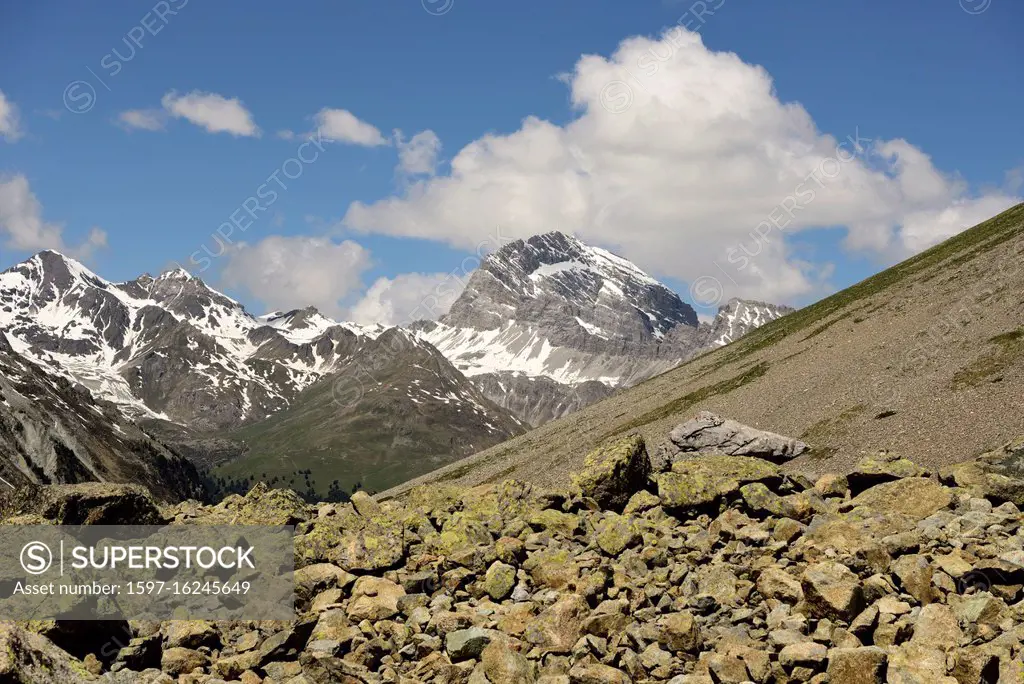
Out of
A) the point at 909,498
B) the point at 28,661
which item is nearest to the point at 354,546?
the point at 28,661

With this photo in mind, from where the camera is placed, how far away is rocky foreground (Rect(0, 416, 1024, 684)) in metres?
18.1

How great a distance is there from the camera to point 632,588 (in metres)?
23.8

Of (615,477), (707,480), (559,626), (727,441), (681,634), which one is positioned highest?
(727,441)

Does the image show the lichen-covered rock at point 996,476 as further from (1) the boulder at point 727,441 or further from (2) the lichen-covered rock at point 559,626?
(1) the boulder at point 727,441

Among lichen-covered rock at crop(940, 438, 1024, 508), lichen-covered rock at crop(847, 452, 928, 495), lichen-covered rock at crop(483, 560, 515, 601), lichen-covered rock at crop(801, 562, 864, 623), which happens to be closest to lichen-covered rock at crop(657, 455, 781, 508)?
lichen-covered rock at crop(847, 452, 928, 495)

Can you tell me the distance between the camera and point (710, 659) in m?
18.7

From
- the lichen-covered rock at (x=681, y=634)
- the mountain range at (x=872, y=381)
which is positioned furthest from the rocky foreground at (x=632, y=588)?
the mountain range at (x=872, y=381)

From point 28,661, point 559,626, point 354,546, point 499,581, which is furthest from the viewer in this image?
point 354,546

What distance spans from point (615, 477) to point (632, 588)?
29.3ft

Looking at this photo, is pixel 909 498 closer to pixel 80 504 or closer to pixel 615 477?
pixel 615 477

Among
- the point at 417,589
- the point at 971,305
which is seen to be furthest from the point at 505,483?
the point at 971,305

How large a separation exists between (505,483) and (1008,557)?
22.5 metres

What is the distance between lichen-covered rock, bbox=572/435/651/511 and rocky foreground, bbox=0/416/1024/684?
8cm

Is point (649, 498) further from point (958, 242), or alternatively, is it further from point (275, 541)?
point (958, 242)
